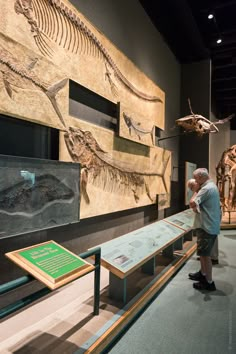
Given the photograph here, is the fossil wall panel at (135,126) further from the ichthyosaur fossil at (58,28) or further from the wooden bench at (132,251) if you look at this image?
the wooden bench at (132,251)

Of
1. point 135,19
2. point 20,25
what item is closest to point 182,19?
point 135,19

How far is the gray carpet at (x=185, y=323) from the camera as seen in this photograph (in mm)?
2352

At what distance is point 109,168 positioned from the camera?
408 centimetres

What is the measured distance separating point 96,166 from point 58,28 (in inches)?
68.7

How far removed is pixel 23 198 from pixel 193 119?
17.2 feet

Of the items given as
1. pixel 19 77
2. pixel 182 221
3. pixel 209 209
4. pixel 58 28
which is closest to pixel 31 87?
pixel 19 77

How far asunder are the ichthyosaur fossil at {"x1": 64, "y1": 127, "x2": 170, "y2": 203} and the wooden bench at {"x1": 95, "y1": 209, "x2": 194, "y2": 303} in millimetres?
772

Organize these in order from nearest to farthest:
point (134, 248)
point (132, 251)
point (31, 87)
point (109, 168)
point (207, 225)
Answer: point (31, 87), point (132, 251), point (134, 248), point (207, 225), point (109, 168)

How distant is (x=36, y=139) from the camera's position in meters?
2.93

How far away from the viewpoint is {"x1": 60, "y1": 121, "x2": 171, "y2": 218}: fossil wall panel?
338 centimetres

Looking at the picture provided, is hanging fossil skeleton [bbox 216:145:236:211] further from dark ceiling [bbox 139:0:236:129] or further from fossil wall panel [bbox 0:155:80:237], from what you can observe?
fossil wall panel [bbox 0:155:80:237]

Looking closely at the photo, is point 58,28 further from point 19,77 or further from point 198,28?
point 198,28

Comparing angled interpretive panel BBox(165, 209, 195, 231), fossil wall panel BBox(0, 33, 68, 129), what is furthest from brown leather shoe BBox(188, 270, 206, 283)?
fossil wall panel BBox(0, 33, 68, 129)

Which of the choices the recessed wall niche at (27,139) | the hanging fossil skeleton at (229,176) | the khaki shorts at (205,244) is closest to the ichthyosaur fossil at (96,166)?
the recessed wall niche at (27,139)
